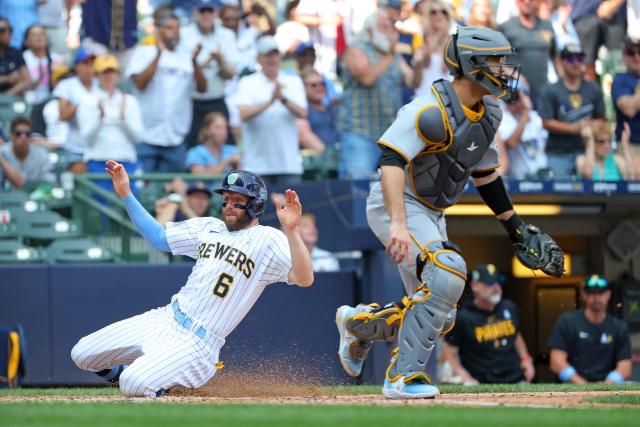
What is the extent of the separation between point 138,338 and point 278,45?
5621 mm

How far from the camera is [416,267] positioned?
5949 mm

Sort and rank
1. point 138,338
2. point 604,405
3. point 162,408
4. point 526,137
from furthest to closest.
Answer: point 526,137, point 138,338, point 604,405, point 162,408

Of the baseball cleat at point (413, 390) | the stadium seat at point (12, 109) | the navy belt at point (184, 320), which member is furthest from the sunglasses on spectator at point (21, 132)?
the baseball cleat at point (413, 390)

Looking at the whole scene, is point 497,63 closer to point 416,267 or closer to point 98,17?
point 416,267

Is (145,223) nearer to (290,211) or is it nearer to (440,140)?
(290,211)

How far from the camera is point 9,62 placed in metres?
10.7

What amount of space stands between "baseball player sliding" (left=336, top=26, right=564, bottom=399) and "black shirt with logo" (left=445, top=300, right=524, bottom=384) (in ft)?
11.0

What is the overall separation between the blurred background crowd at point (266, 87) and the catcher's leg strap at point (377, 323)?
154 inches

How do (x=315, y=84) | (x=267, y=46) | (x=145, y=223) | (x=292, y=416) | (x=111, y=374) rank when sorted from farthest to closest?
(x=315, y=84) → (x=267, y=46) → (x=111, y=374) → (x=145, y=223) → (x=292, y=416)

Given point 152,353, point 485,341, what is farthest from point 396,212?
point 485,341

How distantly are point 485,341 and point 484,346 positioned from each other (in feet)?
0.14

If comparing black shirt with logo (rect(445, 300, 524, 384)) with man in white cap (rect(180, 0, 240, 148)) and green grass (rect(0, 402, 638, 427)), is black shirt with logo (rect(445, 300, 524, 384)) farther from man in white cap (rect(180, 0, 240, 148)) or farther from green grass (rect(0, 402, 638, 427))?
green grass (rect(0, 402, 638, 427))

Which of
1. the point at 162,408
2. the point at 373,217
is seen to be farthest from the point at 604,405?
the point at 162,408

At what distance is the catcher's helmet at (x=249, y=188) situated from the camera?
632cm
